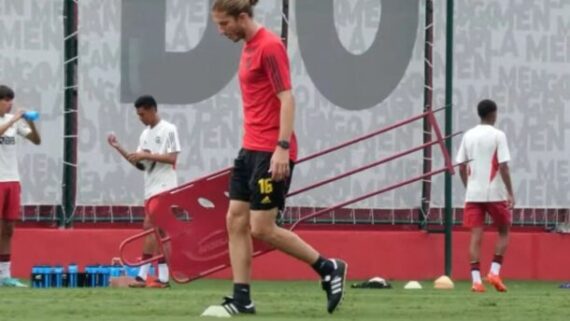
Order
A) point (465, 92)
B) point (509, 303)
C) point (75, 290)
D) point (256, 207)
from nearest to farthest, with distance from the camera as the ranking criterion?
1. point (256, 207)
2. point (509, 303)
3. point (75, 290)
4. point (465, 92)

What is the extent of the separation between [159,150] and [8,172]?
156 cm

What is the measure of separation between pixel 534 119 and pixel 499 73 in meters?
0.73

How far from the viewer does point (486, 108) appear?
18.7 meters

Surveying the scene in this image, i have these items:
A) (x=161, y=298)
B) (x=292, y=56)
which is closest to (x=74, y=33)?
(x=292, y=56)

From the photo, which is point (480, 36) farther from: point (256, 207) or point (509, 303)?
point (256, 207)

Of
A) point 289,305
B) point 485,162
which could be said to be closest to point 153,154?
point 485,162

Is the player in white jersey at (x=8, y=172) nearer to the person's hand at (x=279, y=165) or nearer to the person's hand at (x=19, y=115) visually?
the person's hand at (x=19, y=115)

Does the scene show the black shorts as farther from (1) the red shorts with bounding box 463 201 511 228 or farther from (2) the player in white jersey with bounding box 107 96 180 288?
(1) the red shorts with bounding box 463 201 511 228

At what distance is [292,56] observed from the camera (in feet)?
70.9

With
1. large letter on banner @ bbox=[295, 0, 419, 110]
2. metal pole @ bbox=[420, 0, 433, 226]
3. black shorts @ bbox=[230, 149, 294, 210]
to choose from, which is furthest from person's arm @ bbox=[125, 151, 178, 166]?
black shorts @ bbox=[230, 149, 294, 210]

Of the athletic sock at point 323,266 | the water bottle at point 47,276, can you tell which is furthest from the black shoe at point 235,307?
the water bottle at point 47,276

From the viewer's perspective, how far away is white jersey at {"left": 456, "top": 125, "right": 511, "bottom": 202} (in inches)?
739

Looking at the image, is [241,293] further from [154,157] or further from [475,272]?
[154,157]

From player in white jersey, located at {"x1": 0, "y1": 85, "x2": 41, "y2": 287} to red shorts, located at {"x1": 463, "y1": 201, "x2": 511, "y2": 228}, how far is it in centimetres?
448
